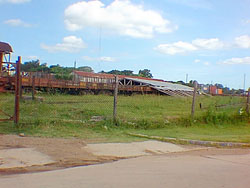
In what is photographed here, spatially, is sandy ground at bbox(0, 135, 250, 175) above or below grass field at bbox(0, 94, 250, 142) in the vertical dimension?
below

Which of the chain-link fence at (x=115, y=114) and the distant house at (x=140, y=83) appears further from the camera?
the distant house at (x=140, y=83)

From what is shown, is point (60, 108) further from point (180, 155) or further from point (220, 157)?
point (220, 157)

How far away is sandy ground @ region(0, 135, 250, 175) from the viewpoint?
535cm

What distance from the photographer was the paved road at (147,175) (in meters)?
4.50

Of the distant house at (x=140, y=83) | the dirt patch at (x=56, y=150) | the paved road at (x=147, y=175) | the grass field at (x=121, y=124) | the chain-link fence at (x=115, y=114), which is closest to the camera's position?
the paved road at (x=147, y=175)

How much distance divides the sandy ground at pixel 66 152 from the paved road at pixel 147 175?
0.34m

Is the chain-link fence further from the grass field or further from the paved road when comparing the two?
the paved road

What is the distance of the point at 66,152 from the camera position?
6.27 m

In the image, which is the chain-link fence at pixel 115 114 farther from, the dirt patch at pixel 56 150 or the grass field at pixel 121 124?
the dirt patch at pixel 56 150

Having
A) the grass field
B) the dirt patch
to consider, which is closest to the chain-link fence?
the grass field

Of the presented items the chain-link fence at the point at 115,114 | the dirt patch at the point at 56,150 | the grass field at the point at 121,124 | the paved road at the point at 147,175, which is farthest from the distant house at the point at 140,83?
the paved road at the point at 147,175

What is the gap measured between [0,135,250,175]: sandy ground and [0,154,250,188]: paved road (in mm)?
335

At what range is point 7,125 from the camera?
8211mm

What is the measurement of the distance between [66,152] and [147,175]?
82.4 inches
